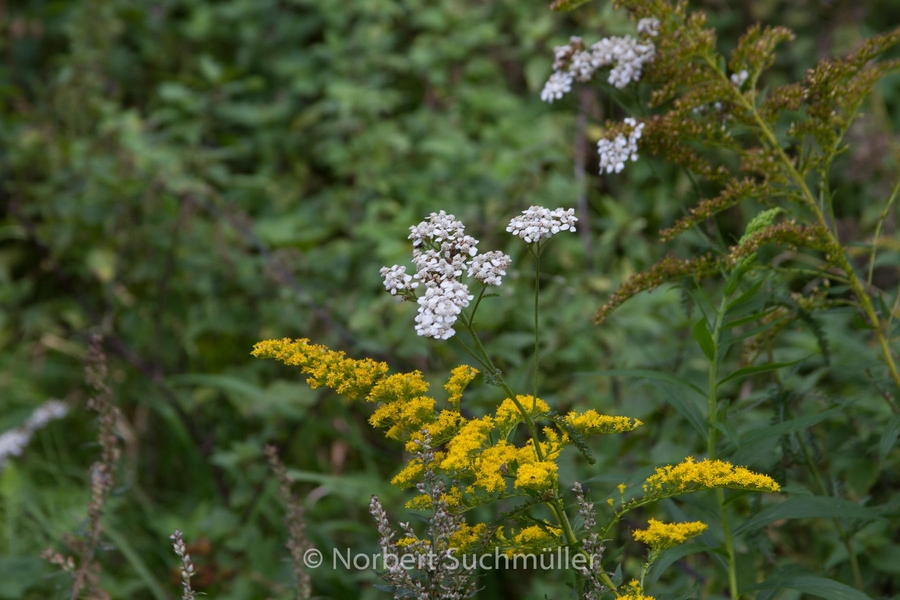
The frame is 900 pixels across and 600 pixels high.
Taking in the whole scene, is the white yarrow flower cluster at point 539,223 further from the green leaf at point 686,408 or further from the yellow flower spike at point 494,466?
the green leaf at point 686,408

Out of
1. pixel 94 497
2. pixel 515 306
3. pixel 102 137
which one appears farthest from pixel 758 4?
pixel 94 497

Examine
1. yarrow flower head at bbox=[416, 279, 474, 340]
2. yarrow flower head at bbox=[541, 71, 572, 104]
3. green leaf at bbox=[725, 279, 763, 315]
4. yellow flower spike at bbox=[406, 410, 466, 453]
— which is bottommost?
yellow flower spike at bbox=[406, 410, 466, 453]

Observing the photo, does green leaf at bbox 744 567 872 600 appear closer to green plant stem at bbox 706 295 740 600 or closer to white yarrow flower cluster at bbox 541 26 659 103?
green plant stem at bbox 706 295 740 600

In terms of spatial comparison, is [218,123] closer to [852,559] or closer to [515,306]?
[515,306]

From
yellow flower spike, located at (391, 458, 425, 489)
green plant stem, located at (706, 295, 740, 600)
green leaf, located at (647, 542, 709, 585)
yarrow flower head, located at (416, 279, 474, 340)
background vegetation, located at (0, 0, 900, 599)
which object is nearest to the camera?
yarrow flower head, located at (416, 279, 474, 340)

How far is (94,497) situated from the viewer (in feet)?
6.57

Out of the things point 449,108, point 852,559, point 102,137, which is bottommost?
point 852,559

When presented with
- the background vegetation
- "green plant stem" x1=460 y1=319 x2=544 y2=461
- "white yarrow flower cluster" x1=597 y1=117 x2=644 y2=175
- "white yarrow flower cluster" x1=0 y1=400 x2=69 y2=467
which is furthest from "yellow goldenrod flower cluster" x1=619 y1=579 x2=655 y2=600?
"white yarrow flower cluster" x1=0 y1=400 x2=69 y2=467

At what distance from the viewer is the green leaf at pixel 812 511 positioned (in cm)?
157

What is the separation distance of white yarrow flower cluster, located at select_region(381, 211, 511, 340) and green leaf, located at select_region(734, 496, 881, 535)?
0.72m

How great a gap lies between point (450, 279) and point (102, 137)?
3.21 m

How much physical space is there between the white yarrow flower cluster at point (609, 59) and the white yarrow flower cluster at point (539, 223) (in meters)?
0.64

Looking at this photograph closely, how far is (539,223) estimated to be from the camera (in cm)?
140

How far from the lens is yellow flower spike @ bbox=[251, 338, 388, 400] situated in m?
1.43
